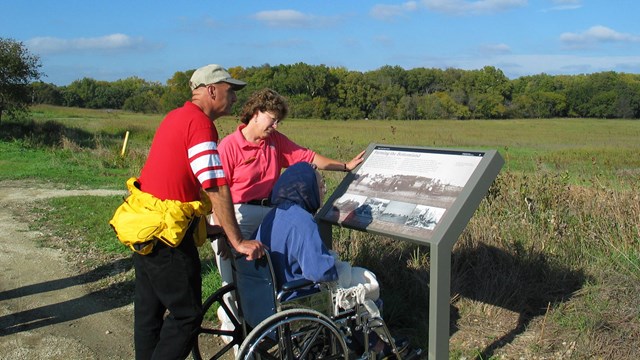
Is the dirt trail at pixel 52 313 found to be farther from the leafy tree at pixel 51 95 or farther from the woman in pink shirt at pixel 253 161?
the leafy tree at pixel 51 95

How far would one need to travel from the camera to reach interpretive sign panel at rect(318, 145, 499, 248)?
359cm

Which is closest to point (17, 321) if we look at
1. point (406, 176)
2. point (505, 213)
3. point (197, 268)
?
point (197, 268)

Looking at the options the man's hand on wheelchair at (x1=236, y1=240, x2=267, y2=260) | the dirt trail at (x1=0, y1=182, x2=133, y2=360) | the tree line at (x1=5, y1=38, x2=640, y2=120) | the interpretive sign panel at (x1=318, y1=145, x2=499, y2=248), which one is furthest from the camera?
the tree line at (x1=5, y1=38, x2=640, y2=120)

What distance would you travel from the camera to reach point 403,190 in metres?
3.94

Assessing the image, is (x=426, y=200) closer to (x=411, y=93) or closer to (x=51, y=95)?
(x=411, y=93)

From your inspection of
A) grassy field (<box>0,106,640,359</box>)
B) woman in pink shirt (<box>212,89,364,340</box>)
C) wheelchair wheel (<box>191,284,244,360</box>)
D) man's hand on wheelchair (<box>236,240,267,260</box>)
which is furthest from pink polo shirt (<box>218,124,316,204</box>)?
grassy field (<box>0,106,640,359</box>)

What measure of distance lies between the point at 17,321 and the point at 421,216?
349 cm

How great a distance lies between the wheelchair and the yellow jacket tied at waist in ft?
1.55

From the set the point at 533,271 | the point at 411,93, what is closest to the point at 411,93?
the point at 411,93

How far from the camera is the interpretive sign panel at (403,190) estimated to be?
3.59 meters

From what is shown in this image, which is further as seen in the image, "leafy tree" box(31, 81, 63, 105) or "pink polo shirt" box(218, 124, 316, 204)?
"leafy tree" box(31, 81, 63, 105)

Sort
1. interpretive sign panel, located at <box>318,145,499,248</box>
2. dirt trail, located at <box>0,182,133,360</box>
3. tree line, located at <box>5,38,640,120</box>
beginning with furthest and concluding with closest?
1. tree line, located at <box>5,38,640,120</box>
2. dirt trail, located at <box>0,182,133,360</box>
3. interpretive sign panel, located at <box>318,145,499,248</box>

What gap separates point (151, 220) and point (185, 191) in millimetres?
235

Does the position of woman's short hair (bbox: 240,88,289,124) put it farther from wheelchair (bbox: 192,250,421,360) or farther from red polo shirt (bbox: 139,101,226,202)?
wheelchair (bbox: 192,250,421,360)
